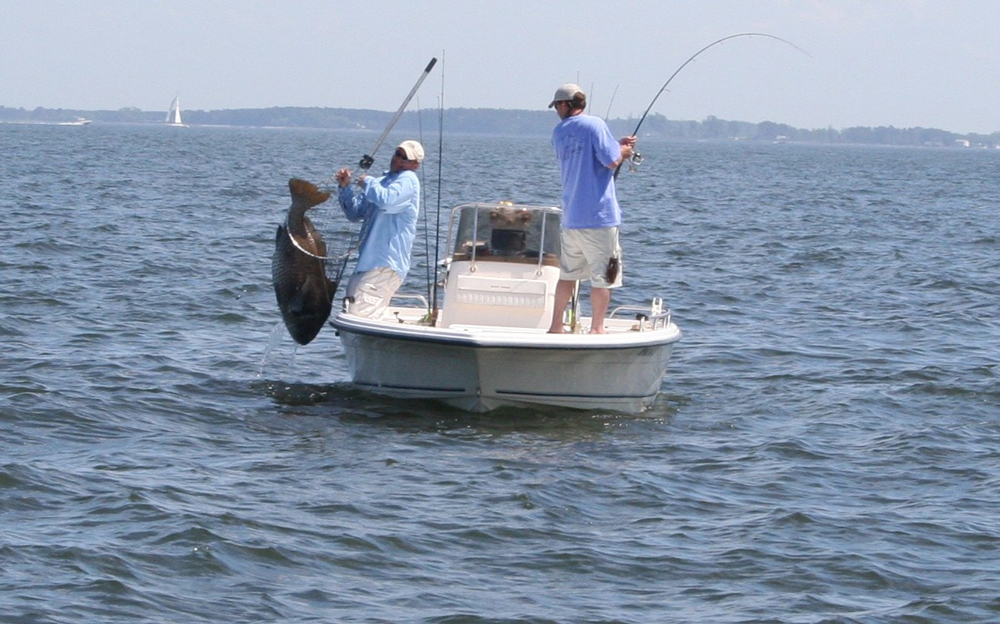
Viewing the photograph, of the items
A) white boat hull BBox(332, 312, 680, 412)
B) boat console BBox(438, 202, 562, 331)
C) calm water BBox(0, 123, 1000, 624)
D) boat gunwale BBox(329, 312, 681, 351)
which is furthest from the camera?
boat console BBox(438, 202, 562, 331)

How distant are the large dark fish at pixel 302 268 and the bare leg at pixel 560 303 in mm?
1725

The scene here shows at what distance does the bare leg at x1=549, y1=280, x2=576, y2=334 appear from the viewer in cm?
990

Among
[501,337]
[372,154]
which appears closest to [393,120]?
[372,154]

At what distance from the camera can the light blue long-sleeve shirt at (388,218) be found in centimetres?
1002

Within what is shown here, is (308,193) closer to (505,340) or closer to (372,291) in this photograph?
(372,291)

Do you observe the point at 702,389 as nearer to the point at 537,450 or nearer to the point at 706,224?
the point at 537,450

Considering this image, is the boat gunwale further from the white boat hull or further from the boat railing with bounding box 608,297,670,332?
the boat railing with bounding box 608,297,670,332

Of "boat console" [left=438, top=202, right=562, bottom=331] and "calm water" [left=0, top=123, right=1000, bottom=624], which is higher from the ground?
"boat console" [left=438, top=202, right=562, bottom=331]

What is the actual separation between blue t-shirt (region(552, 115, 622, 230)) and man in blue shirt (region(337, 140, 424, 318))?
3.30ft

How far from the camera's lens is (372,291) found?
10.4m

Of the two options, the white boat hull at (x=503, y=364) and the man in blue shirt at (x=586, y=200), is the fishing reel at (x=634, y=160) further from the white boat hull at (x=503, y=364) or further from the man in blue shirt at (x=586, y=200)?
the white boat hull at (x=503, y=364)

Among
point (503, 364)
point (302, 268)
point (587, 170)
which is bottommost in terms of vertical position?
point (503, 364)

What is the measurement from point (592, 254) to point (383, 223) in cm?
147

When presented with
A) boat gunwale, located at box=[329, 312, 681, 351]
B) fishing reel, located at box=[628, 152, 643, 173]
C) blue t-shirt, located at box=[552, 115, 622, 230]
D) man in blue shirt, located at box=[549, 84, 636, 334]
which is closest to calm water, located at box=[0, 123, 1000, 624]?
boat gunwale, located at box=[329, 312, 681, 351]
